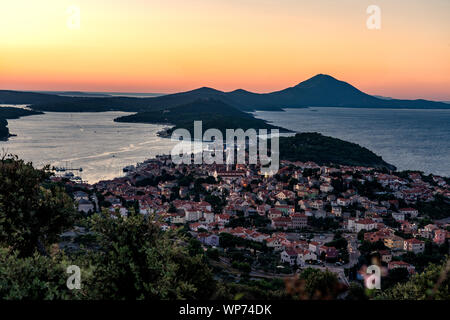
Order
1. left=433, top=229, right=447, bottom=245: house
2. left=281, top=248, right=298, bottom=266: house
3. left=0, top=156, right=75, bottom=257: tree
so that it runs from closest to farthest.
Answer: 1. left=0, top=156, right=75, bottom=257: tree
2. left=281, top=248, right=298, bottom=266: house
3. left=433, top=229, right=447, bottom=245: house

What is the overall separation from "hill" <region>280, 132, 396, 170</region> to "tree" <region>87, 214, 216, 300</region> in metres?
30.1

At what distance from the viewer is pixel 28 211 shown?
532cm

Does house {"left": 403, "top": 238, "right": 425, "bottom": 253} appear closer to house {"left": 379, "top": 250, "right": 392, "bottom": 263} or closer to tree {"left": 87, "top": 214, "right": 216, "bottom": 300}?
Result: house {"left": 379, "top": 250, "right": 392, "bottom": 263}

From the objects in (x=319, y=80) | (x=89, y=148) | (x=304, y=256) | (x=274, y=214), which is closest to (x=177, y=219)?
(x=274, y=214)

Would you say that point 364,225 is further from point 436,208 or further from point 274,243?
point 436,208

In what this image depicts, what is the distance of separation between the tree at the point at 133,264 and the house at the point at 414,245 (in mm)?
11523

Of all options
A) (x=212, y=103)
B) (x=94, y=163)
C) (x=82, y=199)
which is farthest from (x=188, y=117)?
(x=82, y=199)

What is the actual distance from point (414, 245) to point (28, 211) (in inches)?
492

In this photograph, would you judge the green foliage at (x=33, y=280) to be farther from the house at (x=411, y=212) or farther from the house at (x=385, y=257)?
the house at (x=411, y=212)

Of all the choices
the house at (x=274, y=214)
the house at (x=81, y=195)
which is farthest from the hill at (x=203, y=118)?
the house at (x=274, y=214)

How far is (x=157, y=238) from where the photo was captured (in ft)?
15.2

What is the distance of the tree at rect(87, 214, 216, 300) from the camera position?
405cm

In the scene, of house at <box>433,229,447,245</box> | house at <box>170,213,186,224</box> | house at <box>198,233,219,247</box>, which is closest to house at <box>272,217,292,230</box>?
house at <box>170,213,186,224</box>
